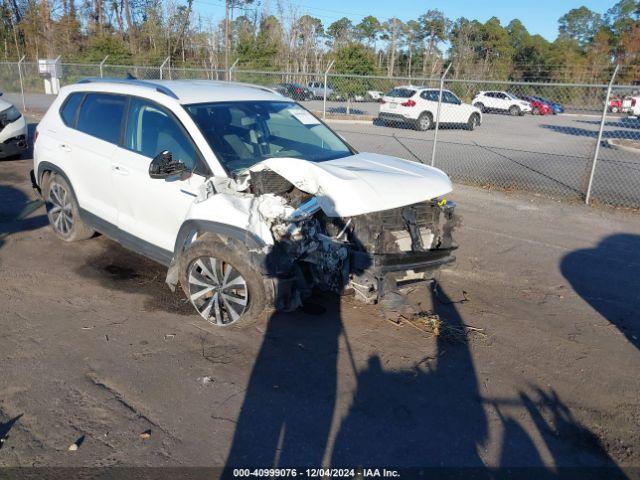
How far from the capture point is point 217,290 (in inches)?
175

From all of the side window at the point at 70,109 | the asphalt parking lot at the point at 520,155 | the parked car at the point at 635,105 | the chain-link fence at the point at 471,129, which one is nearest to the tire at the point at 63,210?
the side window at the point at 70,109

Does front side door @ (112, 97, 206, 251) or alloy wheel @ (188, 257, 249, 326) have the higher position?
front side door @ (112, 97, 206, 251)

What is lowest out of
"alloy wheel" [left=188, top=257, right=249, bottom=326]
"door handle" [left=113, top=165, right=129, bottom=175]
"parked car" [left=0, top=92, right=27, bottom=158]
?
"alloy wheel" [left=188, top=257, right=249, bottom=326]

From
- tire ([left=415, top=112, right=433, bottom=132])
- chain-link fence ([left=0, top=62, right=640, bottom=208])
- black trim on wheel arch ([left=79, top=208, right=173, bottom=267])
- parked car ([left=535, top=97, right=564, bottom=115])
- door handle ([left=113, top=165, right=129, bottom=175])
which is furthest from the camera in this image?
parked car ([left=535, top=97, right=564, bottom=115])

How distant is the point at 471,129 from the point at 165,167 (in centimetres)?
2167

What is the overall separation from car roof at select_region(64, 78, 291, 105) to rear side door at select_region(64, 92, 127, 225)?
0.39 feet

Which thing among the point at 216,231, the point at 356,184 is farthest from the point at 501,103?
the point at 216,231

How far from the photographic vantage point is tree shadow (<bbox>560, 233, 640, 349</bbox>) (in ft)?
16.5

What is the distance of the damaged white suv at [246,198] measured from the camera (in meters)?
4.17

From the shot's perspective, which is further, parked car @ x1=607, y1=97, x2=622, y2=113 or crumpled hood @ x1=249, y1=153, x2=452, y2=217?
parked car @ x1=607, y1=97, x2=622, y2=113

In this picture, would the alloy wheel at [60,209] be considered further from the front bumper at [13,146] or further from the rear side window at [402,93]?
the rear side window at [402,93]

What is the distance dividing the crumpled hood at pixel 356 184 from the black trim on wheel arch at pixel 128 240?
1.31m

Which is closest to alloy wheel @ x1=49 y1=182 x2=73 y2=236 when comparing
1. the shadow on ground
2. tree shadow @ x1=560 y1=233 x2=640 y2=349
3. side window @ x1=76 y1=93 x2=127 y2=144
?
side window @ x1=76 y1=93 x2=127 y2=144

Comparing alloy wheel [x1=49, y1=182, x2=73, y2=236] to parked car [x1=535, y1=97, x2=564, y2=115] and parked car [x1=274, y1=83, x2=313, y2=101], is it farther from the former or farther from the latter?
parked car [x1=535, y1=97, x2=564, y2=115]
